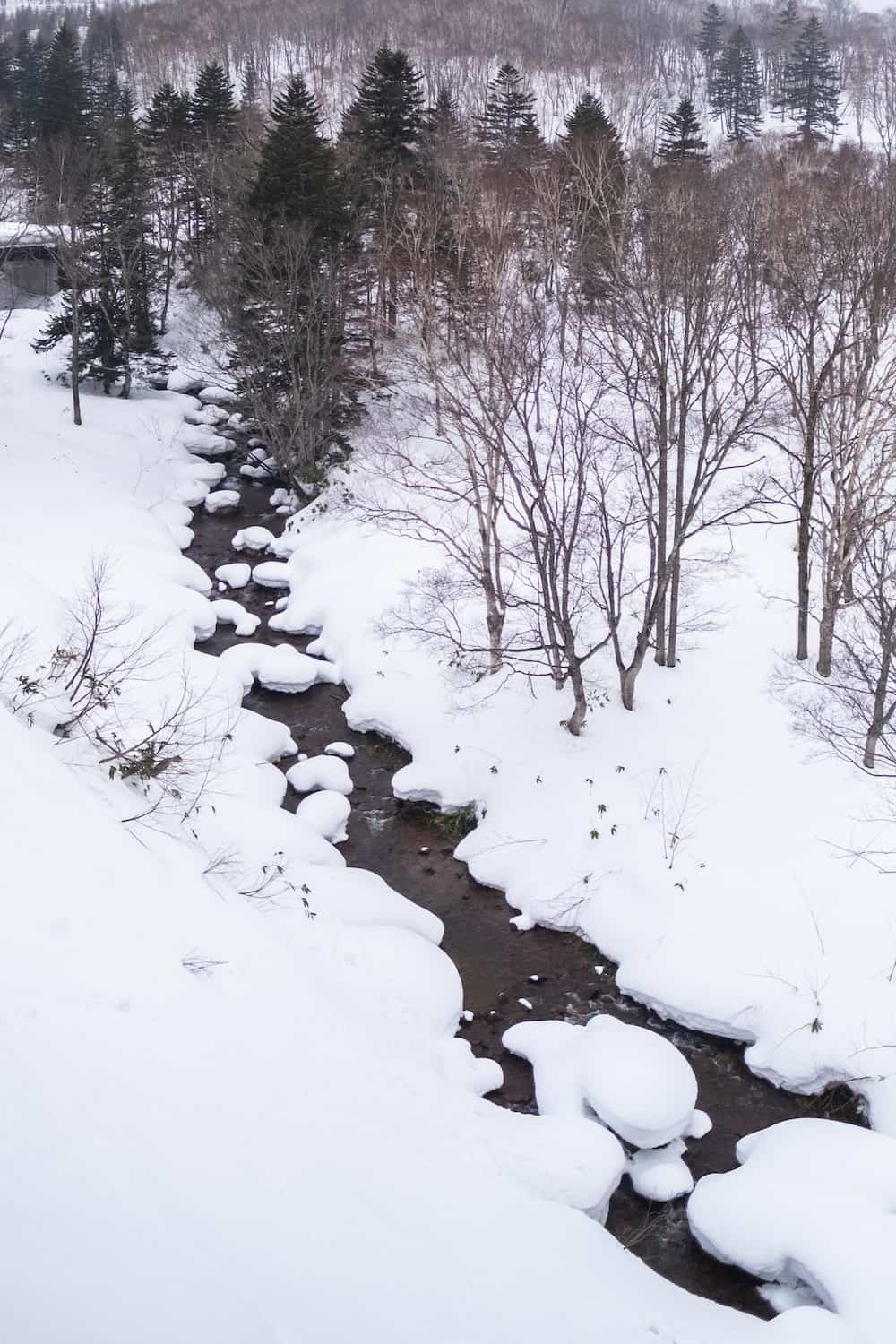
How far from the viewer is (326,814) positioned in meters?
13.4

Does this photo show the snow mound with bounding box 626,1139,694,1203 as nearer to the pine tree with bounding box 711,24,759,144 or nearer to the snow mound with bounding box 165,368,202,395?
the snow mound with bounding box 165,368,202,395

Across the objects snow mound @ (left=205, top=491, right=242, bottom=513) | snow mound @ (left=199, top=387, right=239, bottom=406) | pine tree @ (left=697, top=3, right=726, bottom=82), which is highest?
pine tree @ (left=697, top=3, right=726, bottom=82)

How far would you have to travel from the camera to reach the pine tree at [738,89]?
58469mm

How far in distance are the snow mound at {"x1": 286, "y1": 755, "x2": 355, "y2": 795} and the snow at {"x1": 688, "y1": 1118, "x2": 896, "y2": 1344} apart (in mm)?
7845

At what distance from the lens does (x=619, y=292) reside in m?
13.8

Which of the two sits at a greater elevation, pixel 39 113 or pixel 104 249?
pixel 39 113

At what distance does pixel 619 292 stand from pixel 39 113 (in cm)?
3866

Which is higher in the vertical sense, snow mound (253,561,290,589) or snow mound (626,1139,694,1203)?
snow mound (253,561,290,589)

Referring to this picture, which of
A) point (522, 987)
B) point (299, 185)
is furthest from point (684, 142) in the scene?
point (522, 987)

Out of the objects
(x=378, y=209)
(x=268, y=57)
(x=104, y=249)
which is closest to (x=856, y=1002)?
(x=378, y=209)

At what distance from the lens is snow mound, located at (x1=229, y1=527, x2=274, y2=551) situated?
77.3ft

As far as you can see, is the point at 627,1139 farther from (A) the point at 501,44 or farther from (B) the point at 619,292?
(A) the point at 501,44

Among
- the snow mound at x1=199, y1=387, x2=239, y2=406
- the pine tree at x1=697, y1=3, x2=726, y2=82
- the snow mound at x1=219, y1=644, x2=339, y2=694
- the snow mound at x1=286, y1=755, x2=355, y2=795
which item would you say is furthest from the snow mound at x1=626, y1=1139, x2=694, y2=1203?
the pine tree at x1=697, y1=3, x2=726, y2=82

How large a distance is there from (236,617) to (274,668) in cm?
305
